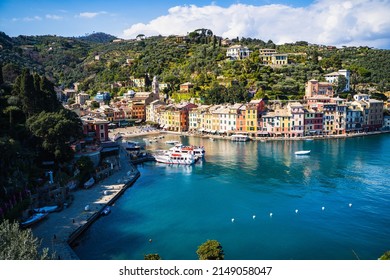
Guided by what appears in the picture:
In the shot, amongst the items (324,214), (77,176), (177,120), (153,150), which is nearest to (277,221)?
(324,214)

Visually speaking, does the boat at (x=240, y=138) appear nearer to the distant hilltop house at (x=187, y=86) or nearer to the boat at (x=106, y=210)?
the distant hilltop house at (x=187, y=86)

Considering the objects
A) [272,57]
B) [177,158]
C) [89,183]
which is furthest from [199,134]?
[272,57]

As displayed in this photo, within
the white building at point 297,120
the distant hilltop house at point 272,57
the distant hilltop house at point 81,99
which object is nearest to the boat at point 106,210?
the white building at point 297,120

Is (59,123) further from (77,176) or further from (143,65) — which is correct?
(143,65)

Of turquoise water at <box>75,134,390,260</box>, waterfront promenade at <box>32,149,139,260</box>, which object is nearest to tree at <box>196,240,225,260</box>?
turquoise water at <box>75,134,390,260</box>

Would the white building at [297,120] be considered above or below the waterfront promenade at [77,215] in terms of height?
above

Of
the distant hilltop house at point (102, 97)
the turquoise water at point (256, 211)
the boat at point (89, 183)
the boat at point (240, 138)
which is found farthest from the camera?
the distant hilltop house at point (102, 97)

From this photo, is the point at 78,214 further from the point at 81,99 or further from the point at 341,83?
the point at 81,99
